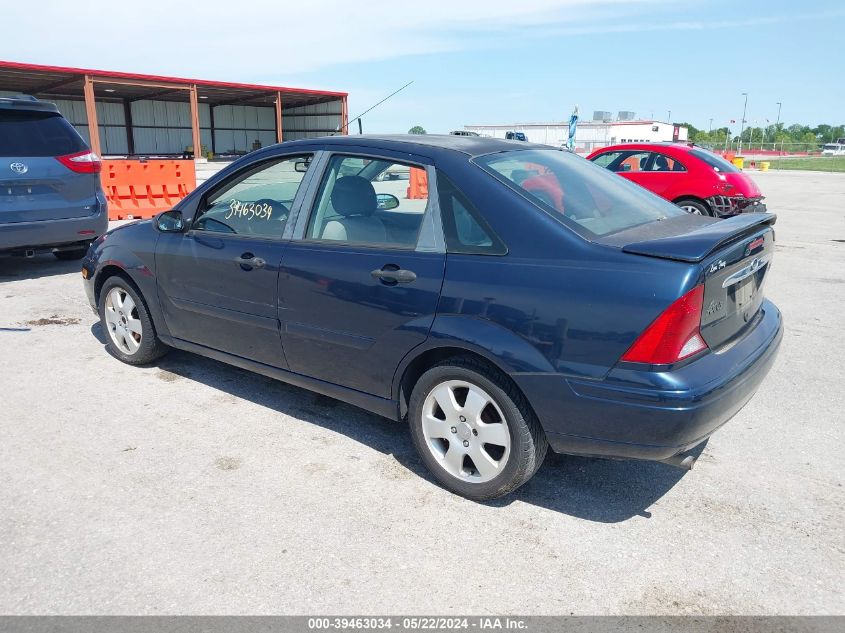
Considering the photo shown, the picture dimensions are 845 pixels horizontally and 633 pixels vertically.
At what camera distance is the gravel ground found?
2.58 m

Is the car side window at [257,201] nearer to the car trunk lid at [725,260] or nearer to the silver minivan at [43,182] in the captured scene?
the car trunk lid at [725,260]

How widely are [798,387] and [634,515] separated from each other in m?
2.27

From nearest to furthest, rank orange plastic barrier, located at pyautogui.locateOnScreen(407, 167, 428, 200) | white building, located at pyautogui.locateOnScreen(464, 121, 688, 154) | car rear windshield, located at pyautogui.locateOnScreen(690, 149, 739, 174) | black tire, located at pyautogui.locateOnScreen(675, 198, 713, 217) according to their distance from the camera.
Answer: orange plastic barrier, located at pyautogui.locateOnScreen(407, 167, 428, 200) → car rear windshield, located at pyautogui.locateOnScreen(690, 149, 739, 174) → black tire, located at pyautogui.locateOnScreen(675, 198, 713, 217) → white building, located at pyautogui.locateOnScreen(464, 121, 688, 154)

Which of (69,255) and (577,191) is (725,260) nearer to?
(577,191)

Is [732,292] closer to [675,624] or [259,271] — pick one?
[675,624]

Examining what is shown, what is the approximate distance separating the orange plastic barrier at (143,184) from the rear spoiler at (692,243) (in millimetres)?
12104

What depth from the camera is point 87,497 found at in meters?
3.24

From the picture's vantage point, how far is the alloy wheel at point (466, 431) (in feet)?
10.1

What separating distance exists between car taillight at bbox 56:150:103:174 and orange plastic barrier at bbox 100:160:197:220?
5255mm

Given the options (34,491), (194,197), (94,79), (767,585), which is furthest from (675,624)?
(94,79)

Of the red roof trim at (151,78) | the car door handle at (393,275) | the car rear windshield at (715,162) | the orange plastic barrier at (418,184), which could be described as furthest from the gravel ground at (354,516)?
the red roof trim at (151,78)

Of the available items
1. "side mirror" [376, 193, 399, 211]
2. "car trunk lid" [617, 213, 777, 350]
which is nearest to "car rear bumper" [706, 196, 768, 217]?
"car trunk lid" [617, 213, 777, 350]

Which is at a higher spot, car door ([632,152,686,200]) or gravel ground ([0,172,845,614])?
car door ([632,152,686,200])

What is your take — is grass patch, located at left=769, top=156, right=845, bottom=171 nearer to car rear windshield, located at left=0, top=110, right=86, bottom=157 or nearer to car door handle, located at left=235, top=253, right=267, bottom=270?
car rear windshield, located at left=0, top=110, right=86, bottom=157
